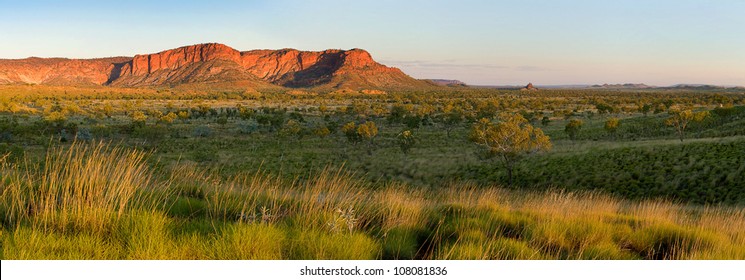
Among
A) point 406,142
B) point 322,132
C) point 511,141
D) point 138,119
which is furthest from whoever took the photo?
point 138,119

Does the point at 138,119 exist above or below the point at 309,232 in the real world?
below

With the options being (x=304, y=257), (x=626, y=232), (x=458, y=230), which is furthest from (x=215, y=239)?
(x=626, y=232)

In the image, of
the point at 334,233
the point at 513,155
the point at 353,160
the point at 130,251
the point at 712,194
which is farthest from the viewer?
the point at 353,160

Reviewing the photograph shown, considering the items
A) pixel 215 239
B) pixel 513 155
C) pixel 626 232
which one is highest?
pixel 215 239

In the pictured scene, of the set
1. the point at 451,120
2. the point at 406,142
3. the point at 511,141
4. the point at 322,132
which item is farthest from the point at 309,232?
the point at 451,120

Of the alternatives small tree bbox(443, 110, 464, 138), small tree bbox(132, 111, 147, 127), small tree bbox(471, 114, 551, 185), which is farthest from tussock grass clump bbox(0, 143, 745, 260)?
small tree bbox(443, 110, 464, 138)

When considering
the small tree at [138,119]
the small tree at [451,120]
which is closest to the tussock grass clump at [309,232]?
the small tree at [138,119]

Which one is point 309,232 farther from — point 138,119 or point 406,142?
point 138,119

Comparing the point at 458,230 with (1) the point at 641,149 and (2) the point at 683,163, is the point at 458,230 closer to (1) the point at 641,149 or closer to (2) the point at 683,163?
(2) the point at 683,163

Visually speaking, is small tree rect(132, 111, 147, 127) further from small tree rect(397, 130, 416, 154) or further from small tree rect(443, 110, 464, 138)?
small tree rect(443, 110, 464, 138)

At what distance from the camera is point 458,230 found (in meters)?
4.31

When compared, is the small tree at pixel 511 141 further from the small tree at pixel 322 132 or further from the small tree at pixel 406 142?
the small tree at pixel 322 132

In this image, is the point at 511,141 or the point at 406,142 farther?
the point at 406,142

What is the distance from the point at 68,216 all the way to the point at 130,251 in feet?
3.23
